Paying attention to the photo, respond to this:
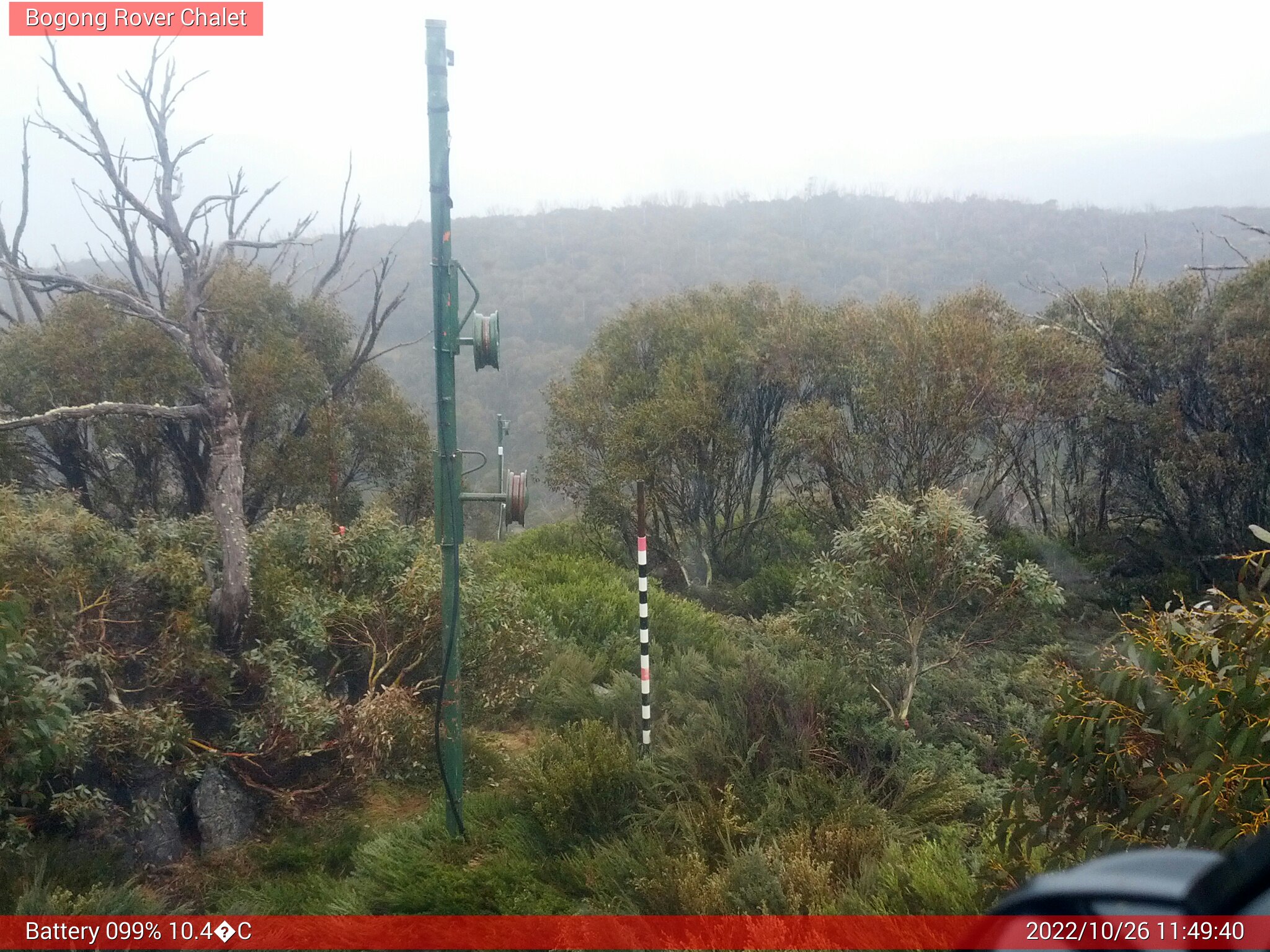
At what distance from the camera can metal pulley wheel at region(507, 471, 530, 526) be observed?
4.70m

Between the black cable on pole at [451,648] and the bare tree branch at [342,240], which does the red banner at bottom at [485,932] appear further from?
the bare tree branch at [342,240]

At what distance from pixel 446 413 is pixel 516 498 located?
0.60 meters

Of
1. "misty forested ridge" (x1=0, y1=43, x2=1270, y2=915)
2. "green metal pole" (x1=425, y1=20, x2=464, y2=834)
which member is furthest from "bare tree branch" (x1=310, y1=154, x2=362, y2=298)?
"green metal pole" (x1=425, y1=20, x2=464, y2=834)

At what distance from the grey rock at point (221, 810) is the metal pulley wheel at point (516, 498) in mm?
2560

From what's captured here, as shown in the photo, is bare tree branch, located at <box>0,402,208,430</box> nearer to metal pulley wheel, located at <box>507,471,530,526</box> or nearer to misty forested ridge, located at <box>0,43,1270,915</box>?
misty forested ridge, located at <box>0,43,1270,915</box>

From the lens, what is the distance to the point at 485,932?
393 centimetres

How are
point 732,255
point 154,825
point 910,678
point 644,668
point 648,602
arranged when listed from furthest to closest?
point 732,255 < point 648,602 < point 910,678 < point 644,668 < point 154,825

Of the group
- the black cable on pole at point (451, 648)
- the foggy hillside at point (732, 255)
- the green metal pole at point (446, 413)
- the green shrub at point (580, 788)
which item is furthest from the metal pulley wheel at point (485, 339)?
the foggy hillside at point (732, 255)

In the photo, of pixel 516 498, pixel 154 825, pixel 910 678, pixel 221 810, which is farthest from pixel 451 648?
pixel 910 678

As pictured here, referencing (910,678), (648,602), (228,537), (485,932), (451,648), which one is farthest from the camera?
(648,602)

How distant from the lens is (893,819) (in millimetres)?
4641

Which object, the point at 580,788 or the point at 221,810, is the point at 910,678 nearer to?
the point at 580,788

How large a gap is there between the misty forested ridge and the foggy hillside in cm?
417

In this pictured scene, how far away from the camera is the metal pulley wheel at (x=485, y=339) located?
14.6 feet
